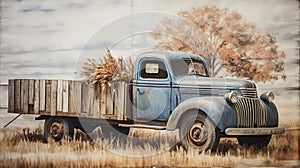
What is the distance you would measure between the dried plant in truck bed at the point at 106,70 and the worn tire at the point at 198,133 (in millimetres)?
544

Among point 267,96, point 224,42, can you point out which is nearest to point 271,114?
point 267,96

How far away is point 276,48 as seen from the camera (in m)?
4.16

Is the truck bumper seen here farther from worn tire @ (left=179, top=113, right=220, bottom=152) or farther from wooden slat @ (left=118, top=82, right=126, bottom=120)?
wooden slat @ (left=118, top=82, right=126, bottom=120)

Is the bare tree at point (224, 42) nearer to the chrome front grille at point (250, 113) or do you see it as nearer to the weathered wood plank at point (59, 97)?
the chrome front grille at point (250, 113)

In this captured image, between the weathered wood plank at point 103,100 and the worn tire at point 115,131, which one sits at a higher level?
the weathered wood plank at point 103,100

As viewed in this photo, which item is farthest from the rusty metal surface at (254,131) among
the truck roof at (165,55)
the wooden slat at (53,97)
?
the wooden slat at (53,97)

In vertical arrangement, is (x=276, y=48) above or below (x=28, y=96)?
above

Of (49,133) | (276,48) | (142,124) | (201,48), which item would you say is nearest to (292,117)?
(276,48)

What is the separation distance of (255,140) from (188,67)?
2.40ft

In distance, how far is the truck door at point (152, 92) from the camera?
13.0ft

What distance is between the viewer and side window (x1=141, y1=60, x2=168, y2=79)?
3971mm

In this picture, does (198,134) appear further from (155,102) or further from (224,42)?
(224,42)

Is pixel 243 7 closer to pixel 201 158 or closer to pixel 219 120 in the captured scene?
pixel 219 120

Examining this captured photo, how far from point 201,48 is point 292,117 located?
0.88m
